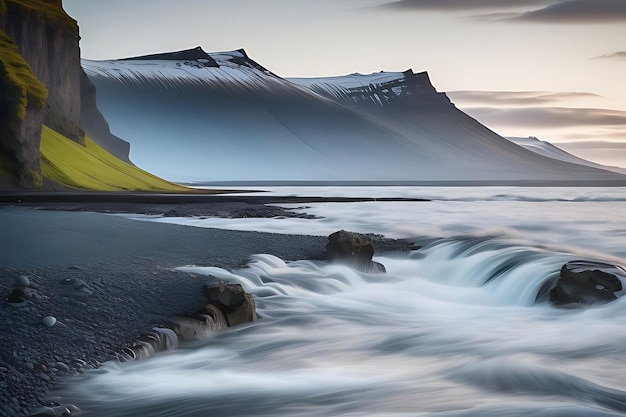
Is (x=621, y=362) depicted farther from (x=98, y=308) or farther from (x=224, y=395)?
(x=98, y=308)

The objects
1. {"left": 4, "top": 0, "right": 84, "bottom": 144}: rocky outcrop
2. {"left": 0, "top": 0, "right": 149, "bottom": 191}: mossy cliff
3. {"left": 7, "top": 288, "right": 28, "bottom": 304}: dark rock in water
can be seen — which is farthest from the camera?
{"left": 4, "top": 0, "right": 84, "bottom": 144}: rocky outcrop

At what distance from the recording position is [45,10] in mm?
71125

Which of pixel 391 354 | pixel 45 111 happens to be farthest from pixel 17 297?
pixel 45 111

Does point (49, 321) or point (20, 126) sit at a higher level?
point (20, 126)

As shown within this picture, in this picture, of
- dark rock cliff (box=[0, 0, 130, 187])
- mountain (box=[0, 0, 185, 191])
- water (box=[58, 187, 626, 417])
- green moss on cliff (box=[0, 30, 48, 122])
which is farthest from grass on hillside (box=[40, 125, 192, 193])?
water (box=[58, 187, 626, 417])

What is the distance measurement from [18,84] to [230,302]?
41115 mm

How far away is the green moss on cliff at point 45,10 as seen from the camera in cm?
6794

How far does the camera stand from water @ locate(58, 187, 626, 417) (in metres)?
7.49

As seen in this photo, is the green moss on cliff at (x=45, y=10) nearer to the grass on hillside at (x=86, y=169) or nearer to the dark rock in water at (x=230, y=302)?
the grass on hillside at (x=86, y=169)

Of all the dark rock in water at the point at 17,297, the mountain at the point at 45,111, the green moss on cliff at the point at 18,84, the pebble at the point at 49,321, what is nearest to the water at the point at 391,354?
the pebble at the point at 49,321

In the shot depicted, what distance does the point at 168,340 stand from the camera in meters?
9.01

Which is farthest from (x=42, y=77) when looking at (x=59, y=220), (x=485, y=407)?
(x=485, y=407)

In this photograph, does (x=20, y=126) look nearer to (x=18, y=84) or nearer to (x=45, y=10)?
(x=18, y=84)

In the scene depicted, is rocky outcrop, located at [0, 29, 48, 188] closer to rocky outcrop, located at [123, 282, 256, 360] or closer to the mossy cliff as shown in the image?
the mossy cliff
